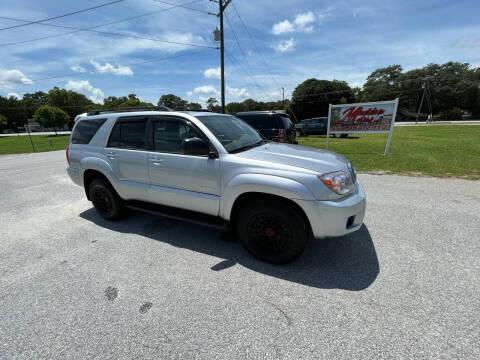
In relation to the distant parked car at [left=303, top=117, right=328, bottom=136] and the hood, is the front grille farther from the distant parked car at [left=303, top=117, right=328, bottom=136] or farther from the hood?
the distant parked car at [left=303, top=117, right=328, bottom=136]

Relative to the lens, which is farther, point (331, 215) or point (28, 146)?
point (28, 146)

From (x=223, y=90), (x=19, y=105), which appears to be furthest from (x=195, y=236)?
(x=19, y=105)

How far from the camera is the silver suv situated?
7.46ft

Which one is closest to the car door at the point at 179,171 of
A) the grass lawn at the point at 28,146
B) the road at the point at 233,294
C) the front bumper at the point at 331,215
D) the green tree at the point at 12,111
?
the road at the point at 233,294

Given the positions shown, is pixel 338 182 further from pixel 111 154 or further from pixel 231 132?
pixel 111 154

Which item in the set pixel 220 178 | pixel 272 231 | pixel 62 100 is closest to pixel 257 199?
pixel 272 231

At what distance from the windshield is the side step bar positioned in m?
0.91

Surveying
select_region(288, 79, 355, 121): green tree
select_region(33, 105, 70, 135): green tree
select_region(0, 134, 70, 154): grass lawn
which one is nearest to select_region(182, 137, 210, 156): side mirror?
select_region(0, 134, 70, 154): grass lawn

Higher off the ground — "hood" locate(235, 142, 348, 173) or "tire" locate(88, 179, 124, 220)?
"hood" locate(235, 142, 348, 173)

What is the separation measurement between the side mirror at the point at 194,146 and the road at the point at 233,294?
4.25 ft

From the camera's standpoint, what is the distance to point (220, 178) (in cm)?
261

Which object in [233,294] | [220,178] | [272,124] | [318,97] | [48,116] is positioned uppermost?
[318,97]

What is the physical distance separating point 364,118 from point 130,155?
973 cm

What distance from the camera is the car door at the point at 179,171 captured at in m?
2.70
